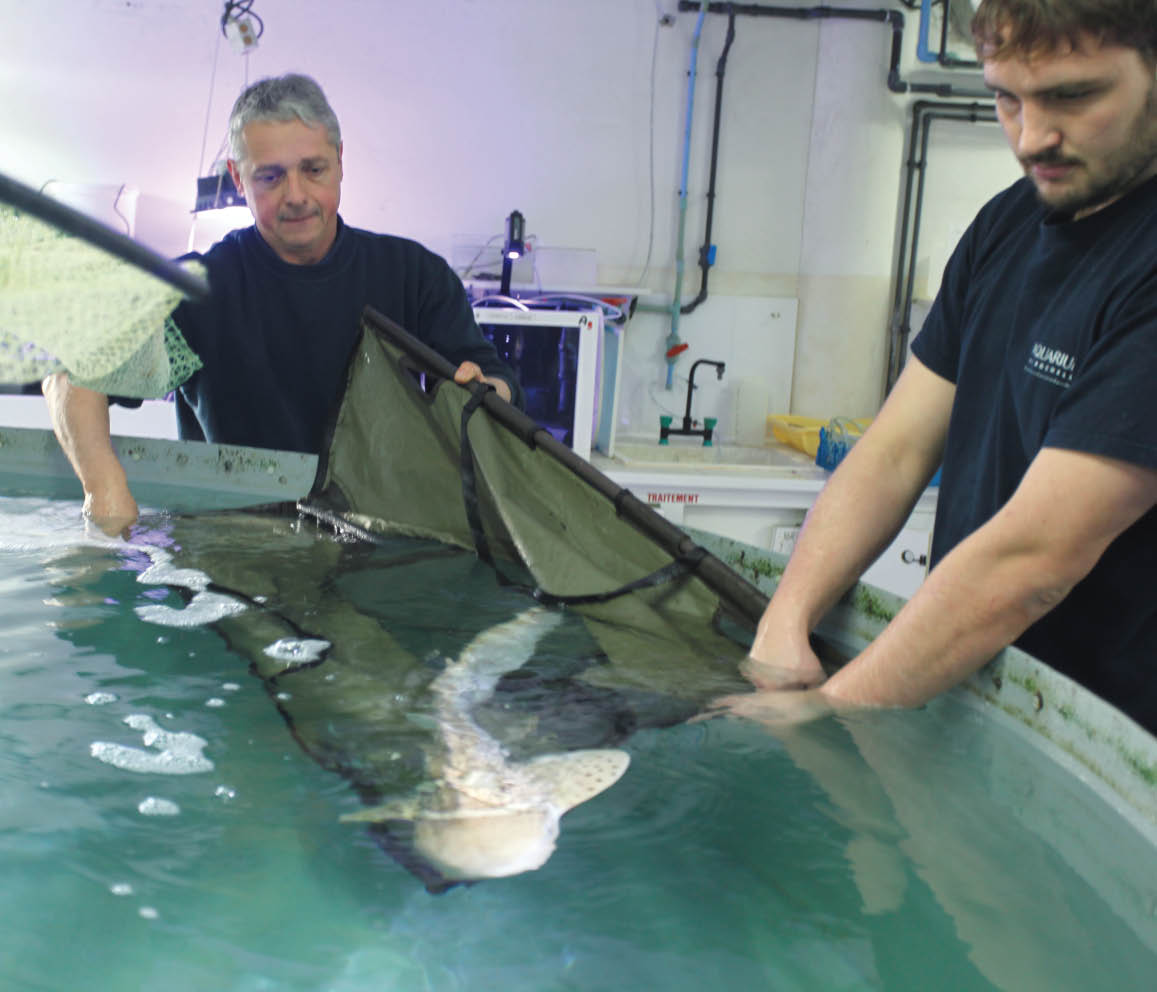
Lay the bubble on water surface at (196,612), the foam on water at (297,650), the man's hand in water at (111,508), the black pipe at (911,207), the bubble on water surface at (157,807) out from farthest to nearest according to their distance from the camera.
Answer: the black pipe at (911,207) → the man's hand in water at (111,508) → the bubble on water surface at (196,612) → the foam on water at (297,650) → the bubble on water surface at (157,807)

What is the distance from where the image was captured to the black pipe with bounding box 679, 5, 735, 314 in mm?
3885

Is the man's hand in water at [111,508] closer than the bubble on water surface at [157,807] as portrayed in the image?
No

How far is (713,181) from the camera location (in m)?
4.01

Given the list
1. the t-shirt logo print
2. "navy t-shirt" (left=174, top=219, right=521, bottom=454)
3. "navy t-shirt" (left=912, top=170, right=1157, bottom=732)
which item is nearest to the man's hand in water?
"navy t-shirt" (left=174, top=219, right=521, bottom=454)

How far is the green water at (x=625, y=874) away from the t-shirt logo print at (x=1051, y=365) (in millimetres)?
404

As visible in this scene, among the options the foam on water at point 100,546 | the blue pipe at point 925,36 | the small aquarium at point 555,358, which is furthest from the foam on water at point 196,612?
the blue pipe at point 925,36

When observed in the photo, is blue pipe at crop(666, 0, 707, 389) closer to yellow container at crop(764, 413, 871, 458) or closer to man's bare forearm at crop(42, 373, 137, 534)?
yellow container at crop(764, 413, 871, 458)

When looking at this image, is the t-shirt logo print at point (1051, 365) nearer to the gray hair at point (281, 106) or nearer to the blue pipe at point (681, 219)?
the gray hair at point (281, 106)

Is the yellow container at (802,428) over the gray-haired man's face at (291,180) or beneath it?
beneath

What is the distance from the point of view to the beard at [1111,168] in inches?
39.6

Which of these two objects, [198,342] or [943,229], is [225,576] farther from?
[943,229]

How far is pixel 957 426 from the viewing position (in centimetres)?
131

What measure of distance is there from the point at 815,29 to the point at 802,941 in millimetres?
3931

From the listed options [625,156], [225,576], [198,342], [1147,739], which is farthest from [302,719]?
[625,156]
